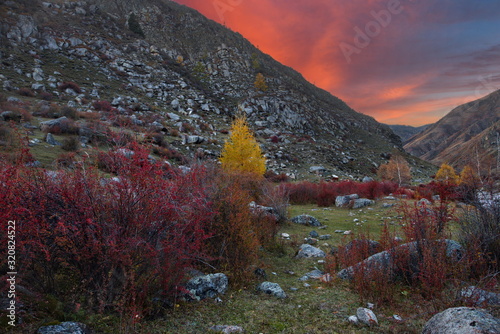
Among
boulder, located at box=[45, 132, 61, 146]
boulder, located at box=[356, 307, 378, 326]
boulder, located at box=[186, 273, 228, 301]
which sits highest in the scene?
boulder, located at box=[356, 307, 378, 326]

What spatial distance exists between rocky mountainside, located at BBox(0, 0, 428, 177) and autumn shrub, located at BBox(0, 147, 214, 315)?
547 inches

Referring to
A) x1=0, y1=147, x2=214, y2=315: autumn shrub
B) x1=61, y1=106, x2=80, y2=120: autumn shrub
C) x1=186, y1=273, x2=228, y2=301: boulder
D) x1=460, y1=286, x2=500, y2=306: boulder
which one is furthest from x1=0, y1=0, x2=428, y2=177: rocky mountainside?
x1=460, y1=286, x2=500, y2=306: boulder

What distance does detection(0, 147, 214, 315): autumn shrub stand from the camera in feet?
11.1

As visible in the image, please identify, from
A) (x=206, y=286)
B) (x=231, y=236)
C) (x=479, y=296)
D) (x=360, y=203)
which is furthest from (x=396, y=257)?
(x=360, y=203)

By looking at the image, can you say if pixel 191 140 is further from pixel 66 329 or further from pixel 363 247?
pixel 66 329

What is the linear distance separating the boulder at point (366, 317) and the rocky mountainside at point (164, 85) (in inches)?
670

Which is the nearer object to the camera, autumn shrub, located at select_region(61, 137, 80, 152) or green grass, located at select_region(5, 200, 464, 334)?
green grass, located at select_region(5, 200, 464, 334)

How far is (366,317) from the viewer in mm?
3980

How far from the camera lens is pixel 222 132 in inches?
1447

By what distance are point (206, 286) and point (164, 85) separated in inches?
1858

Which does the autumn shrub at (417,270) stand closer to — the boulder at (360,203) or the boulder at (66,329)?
the boulder at (66,329)

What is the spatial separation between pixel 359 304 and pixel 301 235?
5.75 meters

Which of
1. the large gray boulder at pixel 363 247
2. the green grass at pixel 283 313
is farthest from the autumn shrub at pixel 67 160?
the large gray boulder at pixel 363 247

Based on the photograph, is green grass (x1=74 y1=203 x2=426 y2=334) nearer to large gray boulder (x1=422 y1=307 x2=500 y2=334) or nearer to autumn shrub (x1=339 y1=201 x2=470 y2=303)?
autumn shrub (x1=339 y1=201 x2=470 y2=303)
